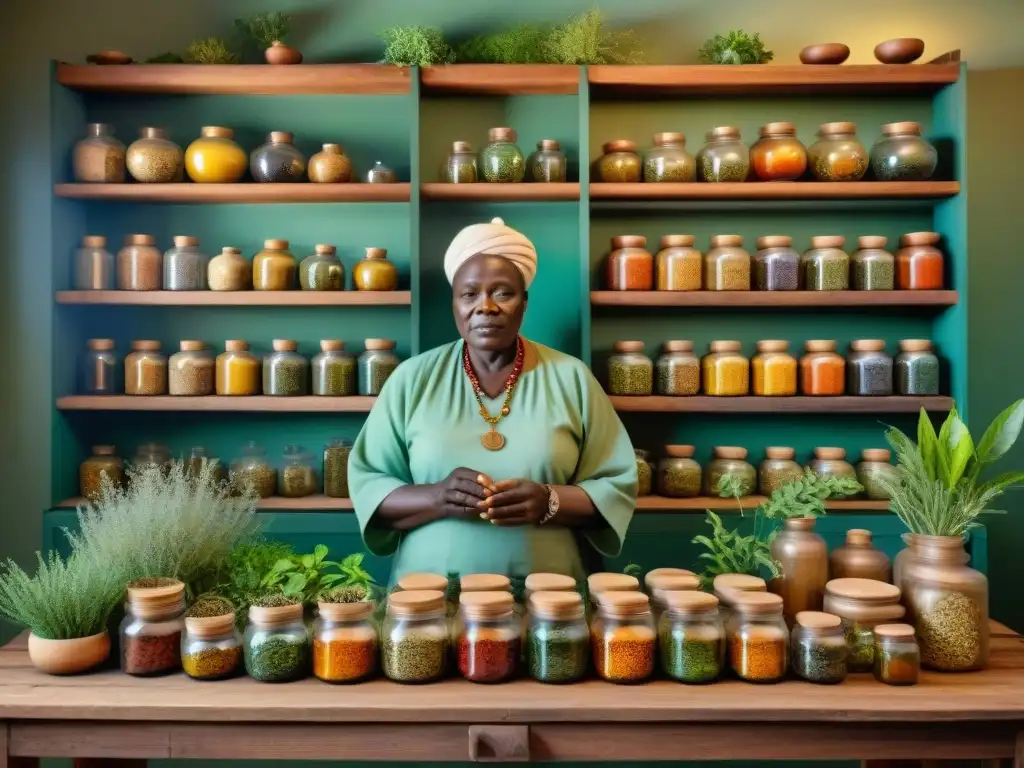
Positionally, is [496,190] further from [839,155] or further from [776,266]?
[839,155]

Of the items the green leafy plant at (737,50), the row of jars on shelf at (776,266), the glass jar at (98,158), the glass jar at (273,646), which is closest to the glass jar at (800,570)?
the glass jar at (273,646)

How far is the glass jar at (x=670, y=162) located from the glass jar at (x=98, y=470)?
201 cm

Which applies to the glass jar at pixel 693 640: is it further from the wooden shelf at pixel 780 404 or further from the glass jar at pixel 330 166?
the glass jar at pixel 330 166

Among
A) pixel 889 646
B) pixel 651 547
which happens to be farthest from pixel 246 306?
pixel 889 646

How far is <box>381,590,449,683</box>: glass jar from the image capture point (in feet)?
4.34

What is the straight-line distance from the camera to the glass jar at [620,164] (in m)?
2.88

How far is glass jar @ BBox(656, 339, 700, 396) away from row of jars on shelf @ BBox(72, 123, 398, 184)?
1.09m

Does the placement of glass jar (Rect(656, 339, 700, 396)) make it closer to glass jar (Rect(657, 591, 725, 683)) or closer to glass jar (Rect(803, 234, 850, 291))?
glass jar (Rect(803, 234, 850, 291))

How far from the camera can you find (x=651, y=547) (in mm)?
2777

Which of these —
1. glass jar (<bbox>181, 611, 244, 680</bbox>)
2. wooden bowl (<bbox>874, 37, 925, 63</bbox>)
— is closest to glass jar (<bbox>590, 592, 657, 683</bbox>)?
glass jar (<bbox>181, 611, 244, 680</bbox>)

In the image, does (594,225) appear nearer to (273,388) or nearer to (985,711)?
(273,388)

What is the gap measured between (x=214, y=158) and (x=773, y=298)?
1856mm

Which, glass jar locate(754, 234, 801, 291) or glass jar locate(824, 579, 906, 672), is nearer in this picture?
glass jar locate(824, 579, 906, 672)

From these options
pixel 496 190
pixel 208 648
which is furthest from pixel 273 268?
pixel 208 648
